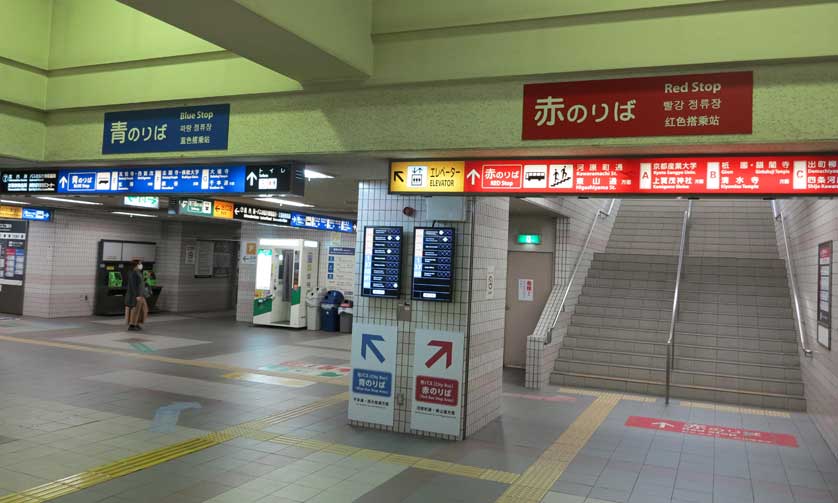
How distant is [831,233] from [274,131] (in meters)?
6.36

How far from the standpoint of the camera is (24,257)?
16.7m

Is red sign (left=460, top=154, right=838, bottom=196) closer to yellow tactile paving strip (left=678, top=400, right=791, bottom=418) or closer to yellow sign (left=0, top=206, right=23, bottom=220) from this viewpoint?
yellow tactile paving strip (left=678, top=400, right=791, bottom=418)

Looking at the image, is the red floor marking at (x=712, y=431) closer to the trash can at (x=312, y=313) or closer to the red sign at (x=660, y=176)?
the red sign at (x=660, y=176)

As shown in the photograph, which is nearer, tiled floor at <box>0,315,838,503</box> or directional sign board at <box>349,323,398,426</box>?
tiled floor at <box>0,315,838,503</box>

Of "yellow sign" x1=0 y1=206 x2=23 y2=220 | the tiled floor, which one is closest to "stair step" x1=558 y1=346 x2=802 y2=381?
the tiled floor

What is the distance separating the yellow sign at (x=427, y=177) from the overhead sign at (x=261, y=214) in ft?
19.6

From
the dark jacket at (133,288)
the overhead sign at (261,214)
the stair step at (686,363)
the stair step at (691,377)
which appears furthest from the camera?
the dark jacket at (133,288)

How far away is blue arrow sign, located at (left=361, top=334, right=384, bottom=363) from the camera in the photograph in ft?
23.4

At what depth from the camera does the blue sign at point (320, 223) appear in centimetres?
A: 1314

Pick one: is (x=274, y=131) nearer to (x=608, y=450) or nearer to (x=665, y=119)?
(x=665, y=119)

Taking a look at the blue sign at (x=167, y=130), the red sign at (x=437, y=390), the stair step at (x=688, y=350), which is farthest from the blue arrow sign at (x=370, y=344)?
the stair step at (x=688, y=350)

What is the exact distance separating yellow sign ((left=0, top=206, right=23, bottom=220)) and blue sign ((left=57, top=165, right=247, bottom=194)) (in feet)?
33.9

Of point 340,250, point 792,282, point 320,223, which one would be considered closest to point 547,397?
point 792,282

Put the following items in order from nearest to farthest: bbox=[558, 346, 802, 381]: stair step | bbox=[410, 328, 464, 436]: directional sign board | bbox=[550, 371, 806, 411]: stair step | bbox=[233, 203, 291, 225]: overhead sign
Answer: bbox=[410, 328, 464, 436]: directional sign board → bbox=[550, 371, 806, 411]: stair step → bbox=[558, 346, 802, 381]: stair step → bbox=[233, 203, 291, 225]: overhead sign
